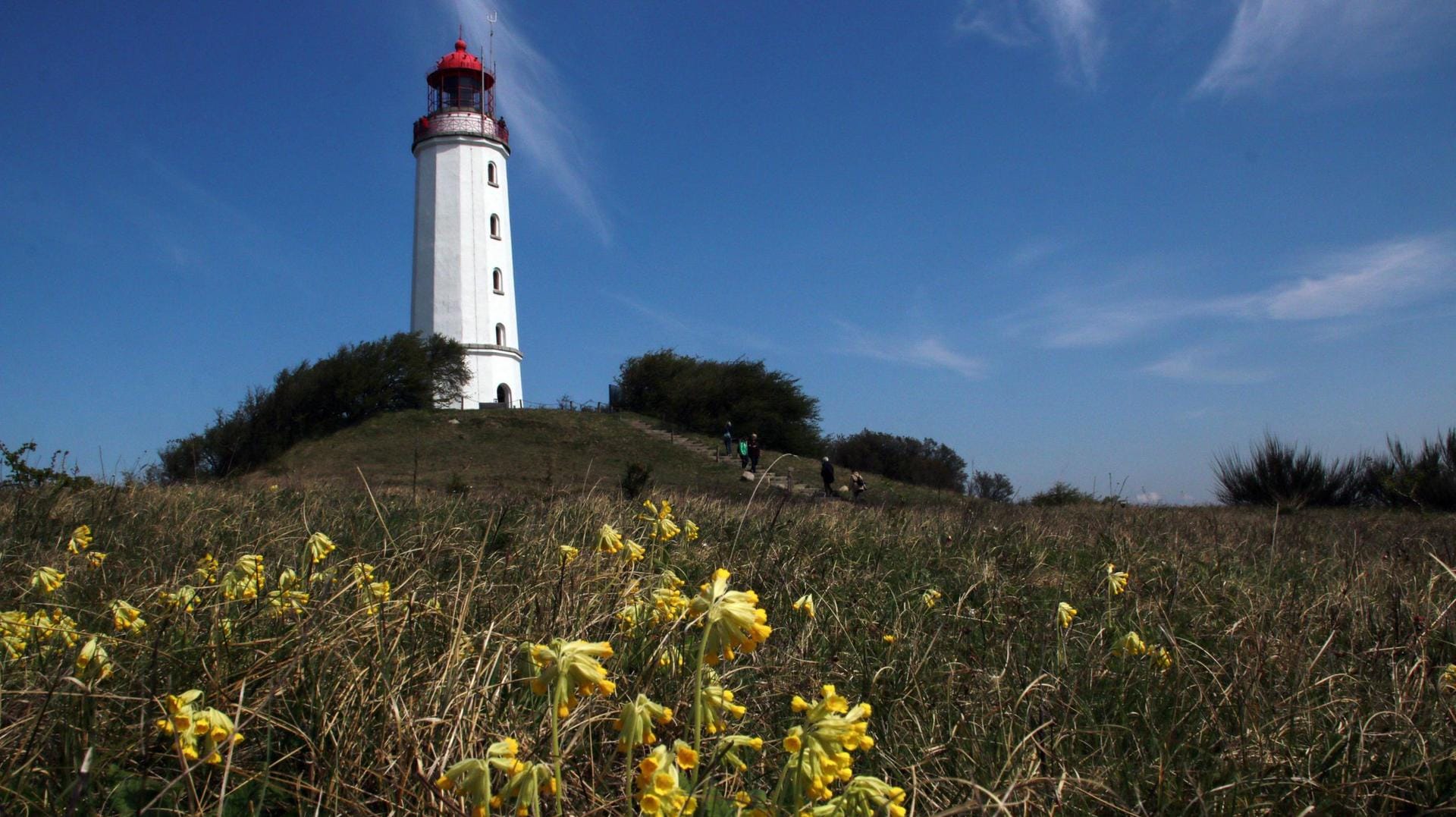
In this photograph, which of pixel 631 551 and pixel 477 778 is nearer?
pixel 477 778

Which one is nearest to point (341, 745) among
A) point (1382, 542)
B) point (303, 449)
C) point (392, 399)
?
point (1382, 542)

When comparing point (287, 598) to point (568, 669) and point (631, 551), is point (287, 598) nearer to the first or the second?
point (631, 551)

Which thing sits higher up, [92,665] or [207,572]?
[207,572]

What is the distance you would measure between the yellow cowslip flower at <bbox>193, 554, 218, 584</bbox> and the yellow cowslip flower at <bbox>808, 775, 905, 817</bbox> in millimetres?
2693

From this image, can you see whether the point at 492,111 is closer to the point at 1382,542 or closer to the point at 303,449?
the point at 303,449

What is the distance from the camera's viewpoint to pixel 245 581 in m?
2.97

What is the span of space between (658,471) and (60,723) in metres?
27.9

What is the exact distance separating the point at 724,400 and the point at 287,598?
1628 inches

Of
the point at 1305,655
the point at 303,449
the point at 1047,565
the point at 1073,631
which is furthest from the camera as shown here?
the point at 303,449

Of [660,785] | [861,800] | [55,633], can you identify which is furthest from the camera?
[55,633]

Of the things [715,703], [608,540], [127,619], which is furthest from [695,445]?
[715,703]

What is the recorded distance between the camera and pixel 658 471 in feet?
97.8

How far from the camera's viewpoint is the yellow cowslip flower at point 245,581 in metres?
2.88

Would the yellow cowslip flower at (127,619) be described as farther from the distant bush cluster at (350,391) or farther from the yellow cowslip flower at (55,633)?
the distant bush cluster at (350,391)
